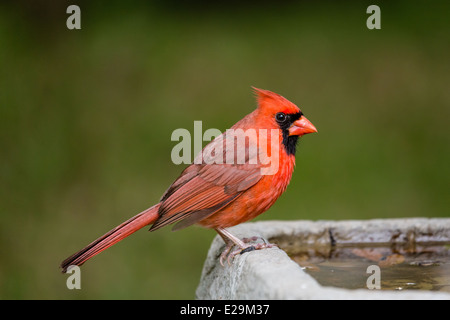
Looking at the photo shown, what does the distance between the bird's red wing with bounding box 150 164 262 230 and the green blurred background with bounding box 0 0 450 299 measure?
7.80 feet

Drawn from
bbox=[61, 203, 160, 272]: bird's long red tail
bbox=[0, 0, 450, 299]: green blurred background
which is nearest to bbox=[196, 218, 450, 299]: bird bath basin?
bbox=[61, 203, 160, 272]: bird's long red tail

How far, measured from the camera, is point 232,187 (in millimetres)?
2748

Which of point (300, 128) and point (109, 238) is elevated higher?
point (300, 128)

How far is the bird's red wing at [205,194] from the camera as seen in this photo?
8.93 feet

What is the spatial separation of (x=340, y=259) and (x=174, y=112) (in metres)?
2.87

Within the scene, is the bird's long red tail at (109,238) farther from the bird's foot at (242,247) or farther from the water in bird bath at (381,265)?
the water in bird bath at (381,265)

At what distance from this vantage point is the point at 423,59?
19.0 ft

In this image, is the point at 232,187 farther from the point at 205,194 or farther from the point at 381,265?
the point at 381,265

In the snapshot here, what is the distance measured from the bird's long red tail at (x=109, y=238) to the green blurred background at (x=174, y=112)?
94.2 inches

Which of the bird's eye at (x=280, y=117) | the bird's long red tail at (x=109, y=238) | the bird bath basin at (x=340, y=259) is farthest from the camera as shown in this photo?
the bird's eye at (x=280, y=117)

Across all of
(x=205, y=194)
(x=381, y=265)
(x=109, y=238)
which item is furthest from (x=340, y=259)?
(x=109, y=238)

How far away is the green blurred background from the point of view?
5.23m

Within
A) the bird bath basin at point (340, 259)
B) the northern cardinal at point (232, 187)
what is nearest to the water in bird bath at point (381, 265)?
the bird bath basin at point (340, 259)

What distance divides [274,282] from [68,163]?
3810 mm
